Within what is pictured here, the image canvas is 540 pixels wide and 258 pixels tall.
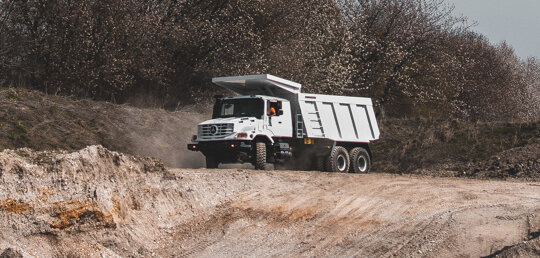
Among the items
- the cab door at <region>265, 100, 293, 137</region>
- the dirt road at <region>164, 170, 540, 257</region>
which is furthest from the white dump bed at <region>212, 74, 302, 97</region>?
the dirt road at <region>164, 170, 540, 257</region>

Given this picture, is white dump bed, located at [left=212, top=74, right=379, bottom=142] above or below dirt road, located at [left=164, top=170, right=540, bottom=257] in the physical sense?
above

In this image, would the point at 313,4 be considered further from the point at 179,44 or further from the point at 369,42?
the point at 179,44

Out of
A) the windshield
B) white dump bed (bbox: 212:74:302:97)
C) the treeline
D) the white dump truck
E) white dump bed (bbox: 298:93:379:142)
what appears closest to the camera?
the white dump truck

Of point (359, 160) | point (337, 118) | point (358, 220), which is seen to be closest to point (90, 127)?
point (337, 118)

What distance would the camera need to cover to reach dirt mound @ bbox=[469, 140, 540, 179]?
893 inches

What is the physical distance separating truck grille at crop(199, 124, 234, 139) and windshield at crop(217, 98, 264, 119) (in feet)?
2.69

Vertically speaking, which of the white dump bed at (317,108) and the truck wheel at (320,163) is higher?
the white dump bed at (317,108)

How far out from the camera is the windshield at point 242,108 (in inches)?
792

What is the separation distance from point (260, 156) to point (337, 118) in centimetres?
369

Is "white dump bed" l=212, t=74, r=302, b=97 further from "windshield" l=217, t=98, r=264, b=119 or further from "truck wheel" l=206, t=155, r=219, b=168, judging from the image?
"truck wheel" l=206, t=155, r=219, b=168

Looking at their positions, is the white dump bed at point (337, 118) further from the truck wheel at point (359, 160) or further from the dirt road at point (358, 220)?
the dirt road at point (358, 220)

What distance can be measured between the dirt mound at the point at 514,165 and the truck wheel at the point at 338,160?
5.15 m

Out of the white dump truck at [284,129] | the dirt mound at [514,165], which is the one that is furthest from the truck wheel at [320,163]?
the dirt mound at [514,165]

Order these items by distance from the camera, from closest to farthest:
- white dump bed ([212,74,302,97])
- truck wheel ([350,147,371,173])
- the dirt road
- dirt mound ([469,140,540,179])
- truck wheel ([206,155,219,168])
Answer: the dirt road < truck wheel ([206,155,219,168]) < white dump bed ([212,74,302,97]) < truck wheel ([350,147,371,173]) < dirt mound ([469,140,540,179])
